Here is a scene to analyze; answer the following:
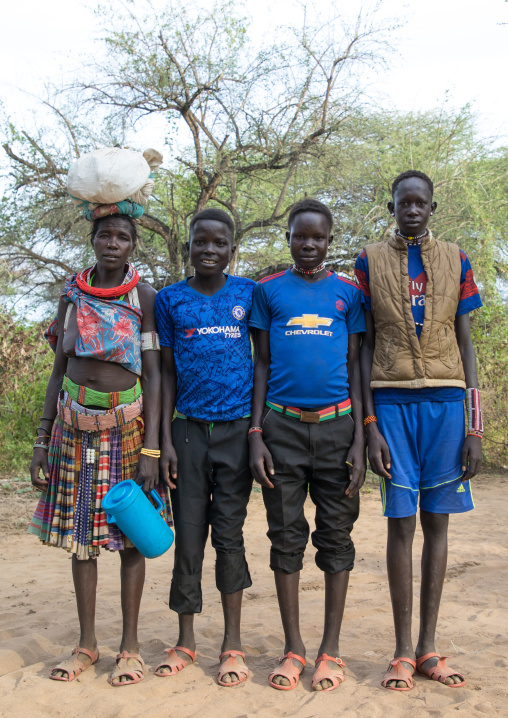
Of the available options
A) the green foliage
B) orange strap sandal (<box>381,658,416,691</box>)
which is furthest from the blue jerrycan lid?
the green foliage

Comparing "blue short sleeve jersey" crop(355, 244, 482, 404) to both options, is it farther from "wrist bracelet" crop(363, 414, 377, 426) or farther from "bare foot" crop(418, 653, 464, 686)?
"bare foot" crop(418, 653, 464, 686)

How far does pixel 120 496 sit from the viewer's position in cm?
261

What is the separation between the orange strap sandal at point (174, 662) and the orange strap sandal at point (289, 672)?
38 centimetres

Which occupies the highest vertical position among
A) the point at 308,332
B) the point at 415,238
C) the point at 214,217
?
the point at 214,217

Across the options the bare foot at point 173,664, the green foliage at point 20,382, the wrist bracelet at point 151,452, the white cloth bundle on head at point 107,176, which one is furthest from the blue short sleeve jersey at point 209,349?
the green foliage at point 20,382

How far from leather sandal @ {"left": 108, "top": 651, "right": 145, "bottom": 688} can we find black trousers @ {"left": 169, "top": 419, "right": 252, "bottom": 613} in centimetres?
27

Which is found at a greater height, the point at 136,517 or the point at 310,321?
the point at 310,321

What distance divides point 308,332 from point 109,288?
0.93 metres

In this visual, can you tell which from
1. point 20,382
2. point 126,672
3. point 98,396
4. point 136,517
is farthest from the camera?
point 20,382

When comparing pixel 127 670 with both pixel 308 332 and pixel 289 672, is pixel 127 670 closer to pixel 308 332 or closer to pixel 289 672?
pixel 289 672

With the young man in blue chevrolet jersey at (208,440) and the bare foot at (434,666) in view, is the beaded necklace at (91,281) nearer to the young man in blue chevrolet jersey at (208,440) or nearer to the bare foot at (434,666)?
the young man in blue chevrolet jersey at (208,440)

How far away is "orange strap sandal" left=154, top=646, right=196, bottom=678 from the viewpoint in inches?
109

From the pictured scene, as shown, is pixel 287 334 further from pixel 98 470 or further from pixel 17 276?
pixel 17 276

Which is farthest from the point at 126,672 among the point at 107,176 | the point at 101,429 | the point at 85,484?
the point at 107,176
